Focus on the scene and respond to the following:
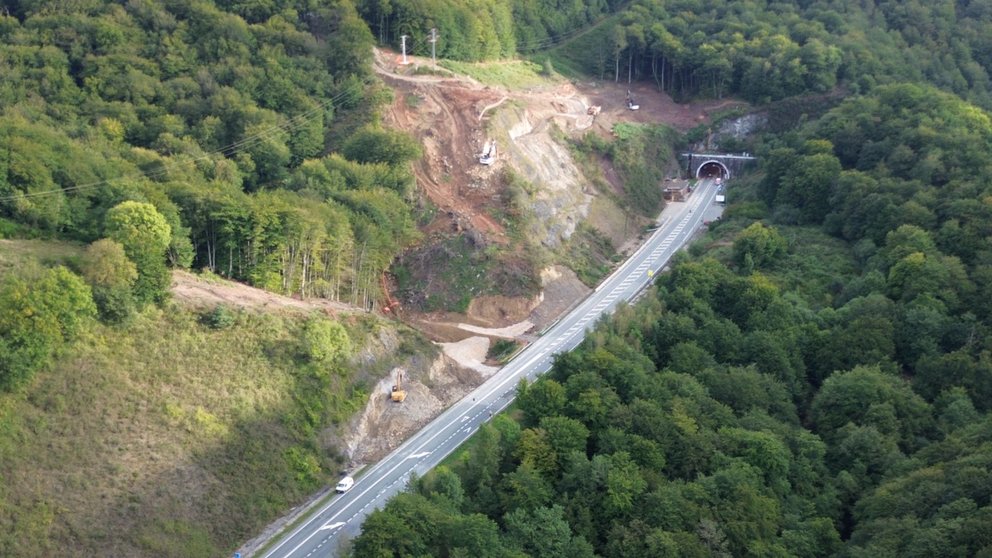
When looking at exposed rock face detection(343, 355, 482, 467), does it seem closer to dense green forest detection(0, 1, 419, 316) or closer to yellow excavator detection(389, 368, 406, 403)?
yellow excavator detection(389, 368, 406, 403)

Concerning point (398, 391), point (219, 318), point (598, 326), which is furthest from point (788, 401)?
point (219, 318)

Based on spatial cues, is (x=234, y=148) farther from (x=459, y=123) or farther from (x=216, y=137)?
(x=459, y=123)

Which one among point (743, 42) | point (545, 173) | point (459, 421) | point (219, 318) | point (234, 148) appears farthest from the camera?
point (743, 42)

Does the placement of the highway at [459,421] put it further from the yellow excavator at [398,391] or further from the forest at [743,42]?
the forest at [743,42]

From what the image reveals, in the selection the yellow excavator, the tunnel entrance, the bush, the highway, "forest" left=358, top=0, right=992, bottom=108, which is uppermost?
"forest" left=358, top=0, right=992, bottom=108

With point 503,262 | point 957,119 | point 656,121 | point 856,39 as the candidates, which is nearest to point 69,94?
point 503,262

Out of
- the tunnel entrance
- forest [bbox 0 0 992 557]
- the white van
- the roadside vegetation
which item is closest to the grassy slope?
forest [bbox 0 0 992 557]

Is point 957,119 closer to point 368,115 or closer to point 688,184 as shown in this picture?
point 688,184
